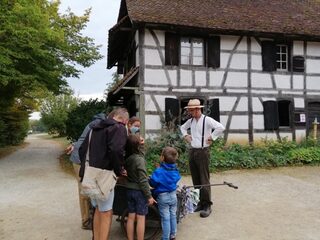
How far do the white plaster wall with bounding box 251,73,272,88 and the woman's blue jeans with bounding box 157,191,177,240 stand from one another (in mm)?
11393

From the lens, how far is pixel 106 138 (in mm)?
4461

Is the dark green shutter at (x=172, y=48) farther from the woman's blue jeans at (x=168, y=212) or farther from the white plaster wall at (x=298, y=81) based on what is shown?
the woman's blue jeans at (x=168, y=212)

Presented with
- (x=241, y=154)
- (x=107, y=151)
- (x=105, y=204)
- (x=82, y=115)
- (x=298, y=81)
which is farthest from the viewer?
(x=298, y=81)

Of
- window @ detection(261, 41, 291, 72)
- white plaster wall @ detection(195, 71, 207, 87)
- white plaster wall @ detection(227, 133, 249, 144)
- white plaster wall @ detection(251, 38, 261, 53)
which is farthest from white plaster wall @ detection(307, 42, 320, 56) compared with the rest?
white plaster wall @ detection(195, 71, 207, 87)

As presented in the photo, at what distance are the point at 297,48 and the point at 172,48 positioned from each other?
18.8ft

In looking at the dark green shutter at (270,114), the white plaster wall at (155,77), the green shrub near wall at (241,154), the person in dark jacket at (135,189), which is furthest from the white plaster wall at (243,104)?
the person in dark jacket at (135,189)

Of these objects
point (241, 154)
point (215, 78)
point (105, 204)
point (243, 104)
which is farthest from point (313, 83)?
point (105, 204)

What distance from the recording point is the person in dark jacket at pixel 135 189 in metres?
4.89

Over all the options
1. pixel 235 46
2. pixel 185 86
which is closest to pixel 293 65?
pixel 235 46

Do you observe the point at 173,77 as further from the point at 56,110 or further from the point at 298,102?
the point at 56,110

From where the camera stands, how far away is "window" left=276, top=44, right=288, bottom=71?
16359mm

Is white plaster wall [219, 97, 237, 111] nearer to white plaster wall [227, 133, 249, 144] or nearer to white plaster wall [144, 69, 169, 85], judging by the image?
white plaster wall [227, 133, 249, 144]

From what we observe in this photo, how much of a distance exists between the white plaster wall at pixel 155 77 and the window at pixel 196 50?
0.76m

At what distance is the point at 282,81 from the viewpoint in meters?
16.1
